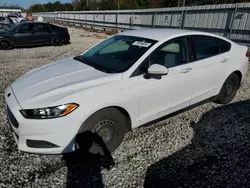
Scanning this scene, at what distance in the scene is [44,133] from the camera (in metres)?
2.33

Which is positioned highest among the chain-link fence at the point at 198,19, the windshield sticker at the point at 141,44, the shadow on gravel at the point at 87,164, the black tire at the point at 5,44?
the chain-link fence at the point at 198,19

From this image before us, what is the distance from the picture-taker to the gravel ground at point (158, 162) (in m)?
2.38

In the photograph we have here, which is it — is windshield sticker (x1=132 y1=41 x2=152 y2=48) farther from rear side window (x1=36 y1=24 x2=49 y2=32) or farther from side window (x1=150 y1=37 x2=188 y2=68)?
rear side window (x1=36 y1=24 x2=49 y2=32)

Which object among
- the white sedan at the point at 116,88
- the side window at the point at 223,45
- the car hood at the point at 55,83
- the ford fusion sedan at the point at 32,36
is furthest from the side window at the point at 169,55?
the ford fusion sedan at the point at 32,36

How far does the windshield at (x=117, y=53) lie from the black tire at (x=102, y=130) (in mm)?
657

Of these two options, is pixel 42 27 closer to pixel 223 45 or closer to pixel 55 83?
pixel 55 83

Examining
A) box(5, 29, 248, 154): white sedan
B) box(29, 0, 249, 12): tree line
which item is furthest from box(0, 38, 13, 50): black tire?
box(29, 0, 249, 12): tree line

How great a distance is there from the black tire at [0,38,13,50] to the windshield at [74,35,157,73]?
31.3 ft

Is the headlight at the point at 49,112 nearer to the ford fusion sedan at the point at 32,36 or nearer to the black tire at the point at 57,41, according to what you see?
the ford fusion sedan at the point at 32,36

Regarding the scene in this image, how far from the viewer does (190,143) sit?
3.11 meters

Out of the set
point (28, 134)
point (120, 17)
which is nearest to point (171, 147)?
point (28, 134)

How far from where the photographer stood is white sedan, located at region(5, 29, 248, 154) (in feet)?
7.72

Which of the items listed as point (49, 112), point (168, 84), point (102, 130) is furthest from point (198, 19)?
point (49, 112)

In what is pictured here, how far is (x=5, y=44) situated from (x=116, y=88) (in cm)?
1103
